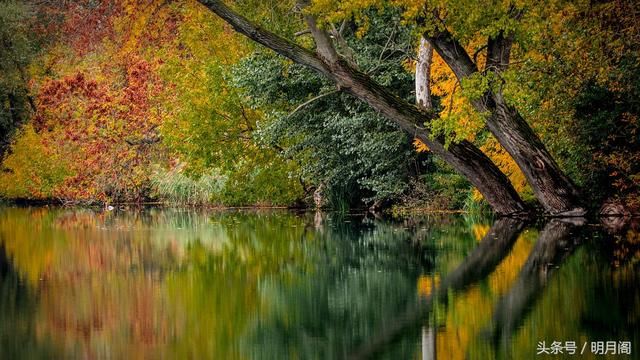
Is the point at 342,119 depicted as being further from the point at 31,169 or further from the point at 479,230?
the point at 31,169

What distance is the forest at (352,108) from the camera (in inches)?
723

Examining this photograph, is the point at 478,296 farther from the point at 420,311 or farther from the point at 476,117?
the point at 476,117

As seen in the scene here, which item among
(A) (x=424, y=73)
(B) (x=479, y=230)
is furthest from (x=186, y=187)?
(B) (x=479, y=230)

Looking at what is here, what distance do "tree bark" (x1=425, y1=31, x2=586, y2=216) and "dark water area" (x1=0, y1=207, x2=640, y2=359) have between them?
1141mm

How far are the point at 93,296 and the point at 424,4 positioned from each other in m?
9.31

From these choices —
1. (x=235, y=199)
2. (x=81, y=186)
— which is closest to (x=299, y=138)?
(x=235, y=199)

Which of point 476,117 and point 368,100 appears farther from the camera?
point 368,100

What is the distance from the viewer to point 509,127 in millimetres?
19578

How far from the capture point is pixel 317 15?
63.7 ft

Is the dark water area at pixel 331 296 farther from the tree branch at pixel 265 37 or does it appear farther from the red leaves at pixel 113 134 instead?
the red leaves at pixel 113 134

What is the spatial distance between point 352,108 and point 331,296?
16.0 m

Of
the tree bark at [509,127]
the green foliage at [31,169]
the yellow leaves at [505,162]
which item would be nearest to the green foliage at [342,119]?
the yellow leaves at [505,162]

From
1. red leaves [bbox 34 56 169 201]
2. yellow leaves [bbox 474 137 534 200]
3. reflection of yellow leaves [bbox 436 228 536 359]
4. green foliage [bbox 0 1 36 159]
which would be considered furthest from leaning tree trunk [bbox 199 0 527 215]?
green foliage [bbox 0 1 36 159]

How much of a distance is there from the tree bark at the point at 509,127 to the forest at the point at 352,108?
3 cm
